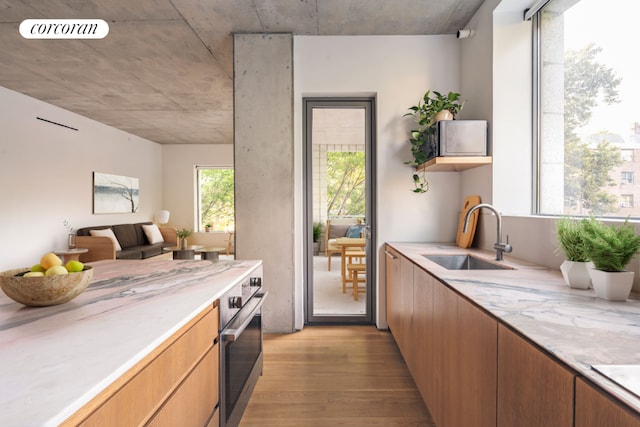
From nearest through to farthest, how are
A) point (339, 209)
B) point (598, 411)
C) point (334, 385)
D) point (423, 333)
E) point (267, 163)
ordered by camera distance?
point (598, 411), point (423, 333), point (334, 385), point (267, 163), point (339, 209)

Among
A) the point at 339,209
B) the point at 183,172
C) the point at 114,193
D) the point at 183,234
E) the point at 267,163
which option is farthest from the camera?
the point at 183,172

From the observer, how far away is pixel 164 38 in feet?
9.86

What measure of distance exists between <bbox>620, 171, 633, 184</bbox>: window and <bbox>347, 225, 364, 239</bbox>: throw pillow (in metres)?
1.95

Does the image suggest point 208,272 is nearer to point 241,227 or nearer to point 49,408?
point 49,408

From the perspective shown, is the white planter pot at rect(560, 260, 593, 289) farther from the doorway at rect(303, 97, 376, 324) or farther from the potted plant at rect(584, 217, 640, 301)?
the doorway at rect(303, 97, 376, 324)

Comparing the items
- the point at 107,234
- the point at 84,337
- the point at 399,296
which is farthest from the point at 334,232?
the point at 107,234

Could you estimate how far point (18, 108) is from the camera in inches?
169

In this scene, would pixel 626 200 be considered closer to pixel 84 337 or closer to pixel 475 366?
pixel 475 366

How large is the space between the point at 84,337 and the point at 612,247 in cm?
149

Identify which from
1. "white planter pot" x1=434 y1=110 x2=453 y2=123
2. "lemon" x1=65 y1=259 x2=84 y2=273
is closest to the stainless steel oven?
"lemon" x1=65 y1=259 x2=84 y2=273

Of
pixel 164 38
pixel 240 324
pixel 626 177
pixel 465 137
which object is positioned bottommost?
pixel 240 324

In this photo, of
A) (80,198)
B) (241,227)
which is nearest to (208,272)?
(241,227)

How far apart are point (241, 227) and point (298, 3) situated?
1821 mm

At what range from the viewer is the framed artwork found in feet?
18.8
